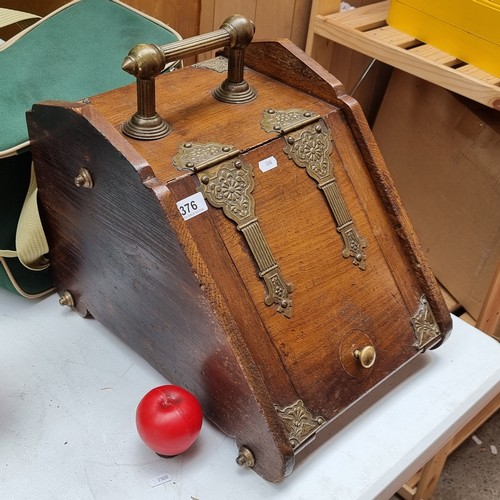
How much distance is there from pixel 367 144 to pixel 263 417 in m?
0.39

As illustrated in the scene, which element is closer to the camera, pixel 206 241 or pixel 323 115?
pixel 206 241

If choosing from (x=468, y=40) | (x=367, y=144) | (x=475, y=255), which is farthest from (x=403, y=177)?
(x=367, y=144)

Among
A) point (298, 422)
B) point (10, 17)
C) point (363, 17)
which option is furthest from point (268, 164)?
point (363, 17)

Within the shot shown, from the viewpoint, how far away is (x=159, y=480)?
0.85 m

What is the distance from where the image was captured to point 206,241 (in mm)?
815

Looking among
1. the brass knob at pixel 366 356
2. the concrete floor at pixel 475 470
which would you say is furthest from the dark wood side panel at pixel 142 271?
the concrete floor at pixel 475 470

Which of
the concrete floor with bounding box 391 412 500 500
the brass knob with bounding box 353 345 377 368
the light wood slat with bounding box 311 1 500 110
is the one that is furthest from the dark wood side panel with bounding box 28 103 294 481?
the concrete floor with bounding box 391 412 500 500

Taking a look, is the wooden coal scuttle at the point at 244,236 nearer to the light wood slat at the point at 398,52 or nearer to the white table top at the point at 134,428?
the white table top at the point at 134,428

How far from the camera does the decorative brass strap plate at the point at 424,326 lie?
968 millimetres

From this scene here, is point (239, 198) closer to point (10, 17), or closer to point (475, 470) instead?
point (10, 17)

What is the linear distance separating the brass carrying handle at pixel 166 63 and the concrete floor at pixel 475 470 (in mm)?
1159

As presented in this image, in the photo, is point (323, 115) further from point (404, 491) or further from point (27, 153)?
point (404, 491)

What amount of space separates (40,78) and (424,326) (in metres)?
0.66

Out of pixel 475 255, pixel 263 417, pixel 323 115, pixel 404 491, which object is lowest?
pixel 404 491
